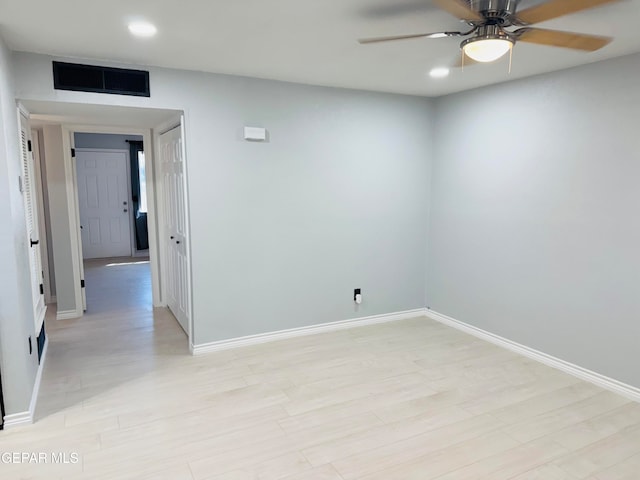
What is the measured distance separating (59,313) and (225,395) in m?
2.80

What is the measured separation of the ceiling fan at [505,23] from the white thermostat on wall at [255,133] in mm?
1952

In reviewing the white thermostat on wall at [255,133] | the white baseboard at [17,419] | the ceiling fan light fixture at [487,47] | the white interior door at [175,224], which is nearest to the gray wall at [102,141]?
the white interior door at [175,224]

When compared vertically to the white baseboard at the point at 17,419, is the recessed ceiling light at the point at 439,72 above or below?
above

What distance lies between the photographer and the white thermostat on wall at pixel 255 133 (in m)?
3.74

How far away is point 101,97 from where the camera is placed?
3.22 meters

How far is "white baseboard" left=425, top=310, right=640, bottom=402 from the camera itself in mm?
3104

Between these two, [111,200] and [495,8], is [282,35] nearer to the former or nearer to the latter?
[495,8]

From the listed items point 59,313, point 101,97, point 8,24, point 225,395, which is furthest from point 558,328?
point 59,313

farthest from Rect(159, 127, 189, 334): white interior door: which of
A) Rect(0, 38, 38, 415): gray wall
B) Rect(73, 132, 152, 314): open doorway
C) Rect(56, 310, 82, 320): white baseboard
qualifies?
Rect(73, 132, 152, 314): open doorway

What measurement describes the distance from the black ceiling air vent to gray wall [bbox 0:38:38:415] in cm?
34

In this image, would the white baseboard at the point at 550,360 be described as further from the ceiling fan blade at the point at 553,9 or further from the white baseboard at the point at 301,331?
the ceiling fan blade at the point at 553,9

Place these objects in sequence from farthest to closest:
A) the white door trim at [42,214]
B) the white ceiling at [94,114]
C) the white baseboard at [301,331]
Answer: the white door trim at [42,214] < the white baseboard at [301,331] < the white ceiling at [94,114]

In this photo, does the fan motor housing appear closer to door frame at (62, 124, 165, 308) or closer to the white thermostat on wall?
the white thermostat on wall

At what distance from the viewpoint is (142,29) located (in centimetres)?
254
